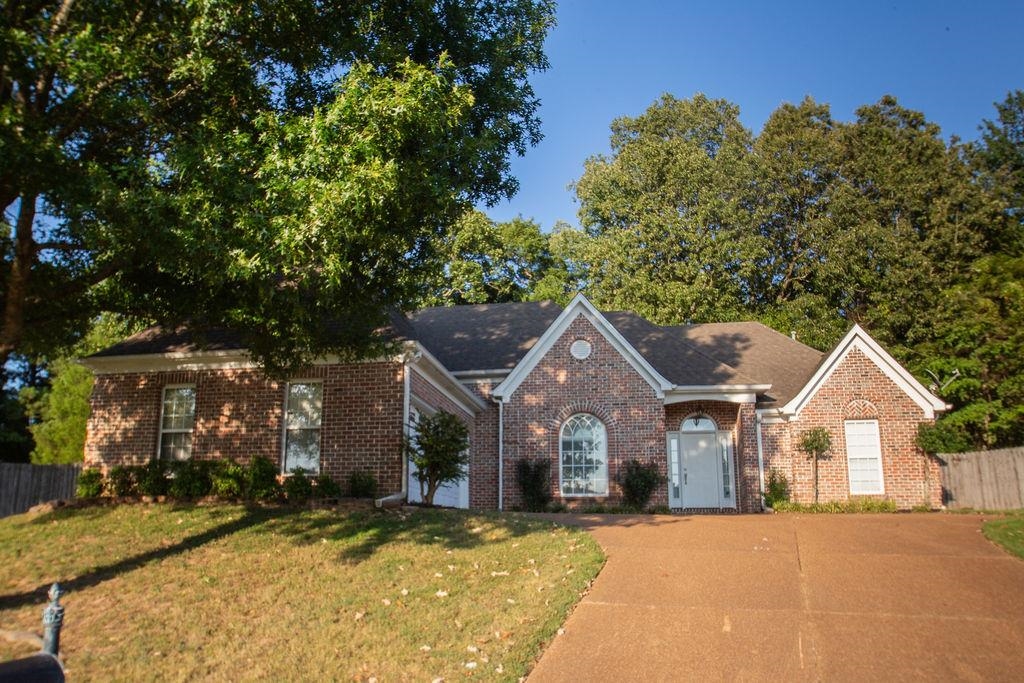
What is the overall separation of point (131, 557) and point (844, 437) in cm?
1755

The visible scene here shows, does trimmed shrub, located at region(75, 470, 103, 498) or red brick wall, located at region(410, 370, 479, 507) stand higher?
red brick wall, located at region(410, 370, 479, 507)

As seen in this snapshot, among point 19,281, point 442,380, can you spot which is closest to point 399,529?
point 442,380

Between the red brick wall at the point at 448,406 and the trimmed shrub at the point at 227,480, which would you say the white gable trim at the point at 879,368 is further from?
the trimmed shrub at the point at 227,480

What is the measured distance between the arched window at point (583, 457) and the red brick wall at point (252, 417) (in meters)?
6.15

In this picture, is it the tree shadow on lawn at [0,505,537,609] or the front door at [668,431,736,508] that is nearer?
the tree shadow on lawn at [0,505,537,609]

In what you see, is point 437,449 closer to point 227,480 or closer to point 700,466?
point 227,480

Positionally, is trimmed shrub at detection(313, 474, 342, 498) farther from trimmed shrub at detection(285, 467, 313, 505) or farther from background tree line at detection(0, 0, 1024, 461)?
background tree line at detection(0, 0, 1024, 461)

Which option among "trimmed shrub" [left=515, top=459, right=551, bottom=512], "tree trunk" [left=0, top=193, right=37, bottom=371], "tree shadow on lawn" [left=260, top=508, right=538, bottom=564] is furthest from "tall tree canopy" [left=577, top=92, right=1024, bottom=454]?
"tree trunk" [left=0, top=193, right=37, bottom=371]

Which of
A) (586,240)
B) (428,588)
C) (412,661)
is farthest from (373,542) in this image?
(586,240)

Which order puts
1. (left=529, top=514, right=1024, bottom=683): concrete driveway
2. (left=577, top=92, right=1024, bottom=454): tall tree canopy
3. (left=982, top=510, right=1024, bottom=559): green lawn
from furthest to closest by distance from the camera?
(left=577, top=92, right=1024, bottom=454): tall tree canopy < (left=982, top=510, right=1024, bottom=559): green lawn < (left=529, top=514, right=1024, bottom=683): concrete driveway

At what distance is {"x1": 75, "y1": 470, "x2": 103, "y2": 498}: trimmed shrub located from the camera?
1645 centimetres

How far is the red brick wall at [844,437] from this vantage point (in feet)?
67.4

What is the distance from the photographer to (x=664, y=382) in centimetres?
1991

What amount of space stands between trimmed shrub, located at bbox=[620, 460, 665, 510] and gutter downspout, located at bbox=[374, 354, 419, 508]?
6.43m
